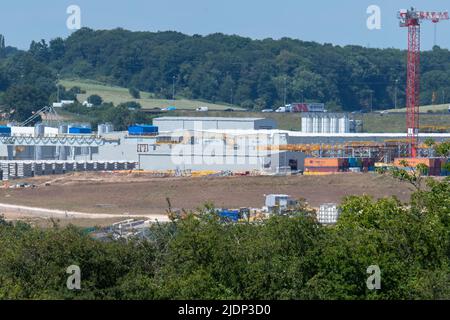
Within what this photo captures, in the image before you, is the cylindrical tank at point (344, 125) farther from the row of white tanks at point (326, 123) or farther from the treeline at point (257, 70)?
the treeline at point (257, 70)

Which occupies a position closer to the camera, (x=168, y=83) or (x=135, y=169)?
(x=135, y=169)

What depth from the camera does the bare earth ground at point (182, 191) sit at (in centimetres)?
6756

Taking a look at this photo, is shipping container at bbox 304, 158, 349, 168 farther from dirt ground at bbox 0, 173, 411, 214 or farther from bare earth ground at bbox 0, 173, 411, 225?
dirt ground at bbox 0, 173, 411, 214

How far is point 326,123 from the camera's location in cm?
10969

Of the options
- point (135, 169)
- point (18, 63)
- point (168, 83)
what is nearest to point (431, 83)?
point (168, 83)

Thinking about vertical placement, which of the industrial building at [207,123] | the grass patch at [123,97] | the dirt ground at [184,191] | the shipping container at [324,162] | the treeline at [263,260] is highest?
the grass patch at [123,97]

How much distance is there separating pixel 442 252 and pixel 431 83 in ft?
484

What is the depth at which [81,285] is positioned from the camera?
2502 centimetres

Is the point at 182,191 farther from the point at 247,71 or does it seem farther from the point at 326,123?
the point at 247,71

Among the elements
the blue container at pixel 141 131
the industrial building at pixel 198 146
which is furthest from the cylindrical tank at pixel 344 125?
the blue container at pixel 141 131

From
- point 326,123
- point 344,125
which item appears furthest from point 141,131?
point 344,125

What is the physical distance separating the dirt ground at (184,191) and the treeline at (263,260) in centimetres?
3560
